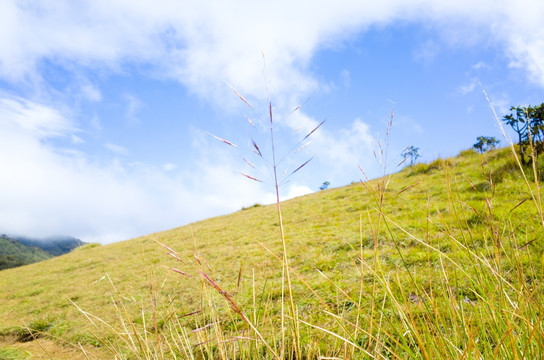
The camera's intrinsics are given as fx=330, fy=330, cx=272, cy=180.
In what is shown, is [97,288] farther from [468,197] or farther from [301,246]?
[468,197]

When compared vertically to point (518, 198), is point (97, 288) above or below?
below

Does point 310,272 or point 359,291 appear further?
point 310,272

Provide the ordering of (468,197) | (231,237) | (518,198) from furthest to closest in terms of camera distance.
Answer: (231,237) < (468,197) < (518,198)

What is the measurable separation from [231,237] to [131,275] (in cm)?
378

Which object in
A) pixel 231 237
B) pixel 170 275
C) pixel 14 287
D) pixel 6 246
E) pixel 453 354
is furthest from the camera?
pixel 6 246

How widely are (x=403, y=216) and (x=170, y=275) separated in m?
6.43

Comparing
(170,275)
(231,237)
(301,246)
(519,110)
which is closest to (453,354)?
(301,246)

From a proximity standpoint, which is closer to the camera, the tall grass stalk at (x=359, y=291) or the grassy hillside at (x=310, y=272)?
the tall grass stalk at (x=359, y=291)

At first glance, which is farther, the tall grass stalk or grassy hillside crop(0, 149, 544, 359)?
grassy hillside crop(0, 149, 544, 359)

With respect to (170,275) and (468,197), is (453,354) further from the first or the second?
(170,275)

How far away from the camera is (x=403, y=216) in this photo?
8.40 meters

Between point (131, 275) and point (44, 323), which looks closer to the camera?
point (44, 323)

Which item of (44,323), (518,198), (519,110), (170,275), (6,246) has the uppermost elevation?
(6,246)

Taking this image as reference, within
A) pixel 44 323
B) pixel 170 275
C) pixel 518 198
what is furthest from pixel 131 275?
pixel 518 198
